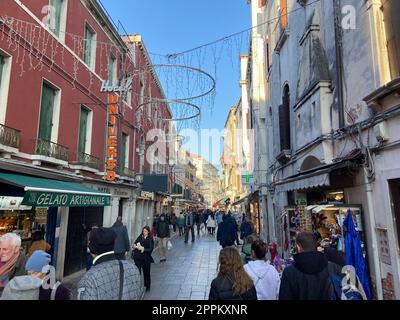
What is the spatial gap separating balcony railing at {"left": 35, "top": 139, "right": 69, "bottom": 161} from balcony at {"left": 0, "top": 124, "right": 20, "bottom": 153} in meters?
0.85

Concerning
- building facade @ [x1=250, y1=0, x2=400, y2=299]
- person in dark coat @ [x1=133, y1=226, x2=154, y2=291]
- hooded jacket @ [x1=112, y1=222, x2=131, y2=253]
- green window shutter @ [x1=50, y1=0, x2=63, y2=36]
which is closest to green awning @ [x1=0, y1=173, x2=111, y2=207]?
hooded jacket @ [x1=112, y1=222, x2=131, y2=253]

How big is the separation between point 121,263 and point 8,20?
7540 mm

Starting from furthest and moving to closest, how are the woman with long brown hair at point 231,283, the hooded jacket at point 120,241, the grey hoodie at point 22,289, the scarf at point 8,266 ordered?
the hooded jacket at point 120,241
the woman with long brown hair at point 231,283
the scarf at point 8,266
the grey hoodie at point 22,289

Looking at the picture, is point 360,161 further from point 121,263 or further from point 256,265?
point 121,263

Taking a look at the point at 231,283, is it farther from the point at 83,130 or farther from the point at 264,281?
the point at 83,130

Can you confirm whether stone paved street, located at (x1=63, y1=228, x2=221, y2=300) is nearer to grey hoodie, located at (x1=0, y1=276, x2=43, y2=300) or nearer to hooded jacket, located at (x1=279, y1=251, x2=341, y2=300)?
hooded jacket, located at (x1=279, y1=251, x2=341, y2=300)

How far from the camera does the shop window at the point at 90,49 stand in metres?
12.0

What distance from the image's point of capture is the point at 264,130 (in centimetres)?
2033

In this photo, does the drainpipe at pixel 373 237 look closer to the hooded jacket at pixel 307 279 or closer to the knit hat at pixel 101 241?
the hooded jacket at pixel 307 279

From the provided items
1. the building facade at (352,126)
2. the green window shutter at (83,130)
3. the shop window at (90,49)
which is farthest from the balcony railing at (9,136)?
the building facade at (352,126)

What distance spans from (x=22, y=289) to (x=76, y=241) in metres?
8.95

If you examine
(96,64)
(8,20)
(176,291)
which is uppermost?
(96,64)

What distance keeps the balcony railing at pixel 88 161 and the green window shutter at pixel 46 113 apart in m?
1.70
